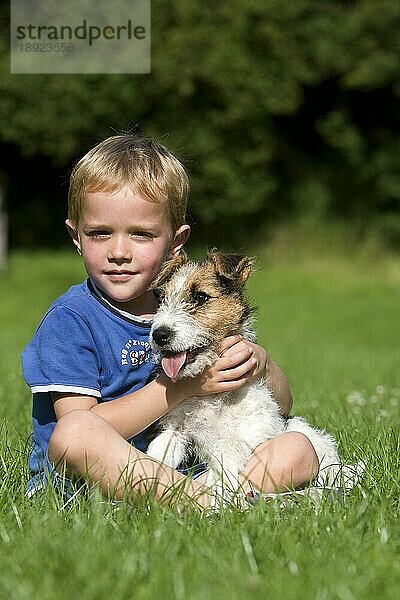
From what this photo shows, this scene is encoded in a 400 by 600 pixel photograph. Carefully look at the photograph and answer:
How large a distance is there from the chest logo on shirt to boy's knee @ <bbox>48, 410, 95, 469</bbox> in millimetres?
420

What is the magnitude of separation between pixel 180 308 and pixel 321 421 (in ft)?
8.60

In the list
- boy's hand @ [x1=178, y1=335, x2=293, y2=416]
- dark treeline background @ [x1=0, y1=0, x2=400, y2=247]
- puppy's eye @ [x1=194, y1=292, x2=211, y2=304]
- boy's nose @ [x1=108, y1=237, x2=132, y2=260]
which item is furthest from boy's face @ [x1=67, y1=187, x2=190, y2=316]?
dark treeline background @ [x1=0, y1=0, x2=400, y2=247]

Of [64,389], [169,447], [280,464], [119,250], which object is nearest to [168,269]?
[119,250]

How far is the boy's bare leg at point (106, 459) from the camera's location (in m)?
4.07

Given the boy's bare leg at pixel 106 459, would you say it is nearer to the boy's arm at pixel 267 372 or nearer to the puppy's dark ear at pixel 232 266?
the boy's arm at pixel 267 372

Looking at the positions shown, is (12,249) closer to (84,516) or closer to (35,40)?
(35,40)

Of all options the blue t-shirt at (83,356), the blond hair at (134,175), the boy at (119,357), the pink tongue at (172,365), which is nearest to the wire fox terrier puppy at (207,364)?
the pink tongue at (172,365)

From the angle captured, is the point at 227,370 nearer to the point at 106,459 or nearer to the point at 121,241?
the point at 106,459

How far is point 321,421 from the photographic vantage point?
21.1 ft

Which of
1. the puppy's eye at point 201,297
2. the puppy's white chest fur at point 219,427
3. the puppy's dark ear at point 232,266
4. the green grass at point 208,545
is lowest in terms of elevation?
the green grass at point 208,545

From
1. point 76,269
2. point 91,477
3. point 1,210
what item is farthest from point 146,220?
point 1,210

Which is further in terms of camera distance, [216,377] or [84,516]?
[216,377]

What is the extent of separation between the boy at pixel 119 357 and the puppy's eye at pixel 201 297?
25 centimetres

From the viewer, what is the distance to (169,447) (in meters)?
4.45
